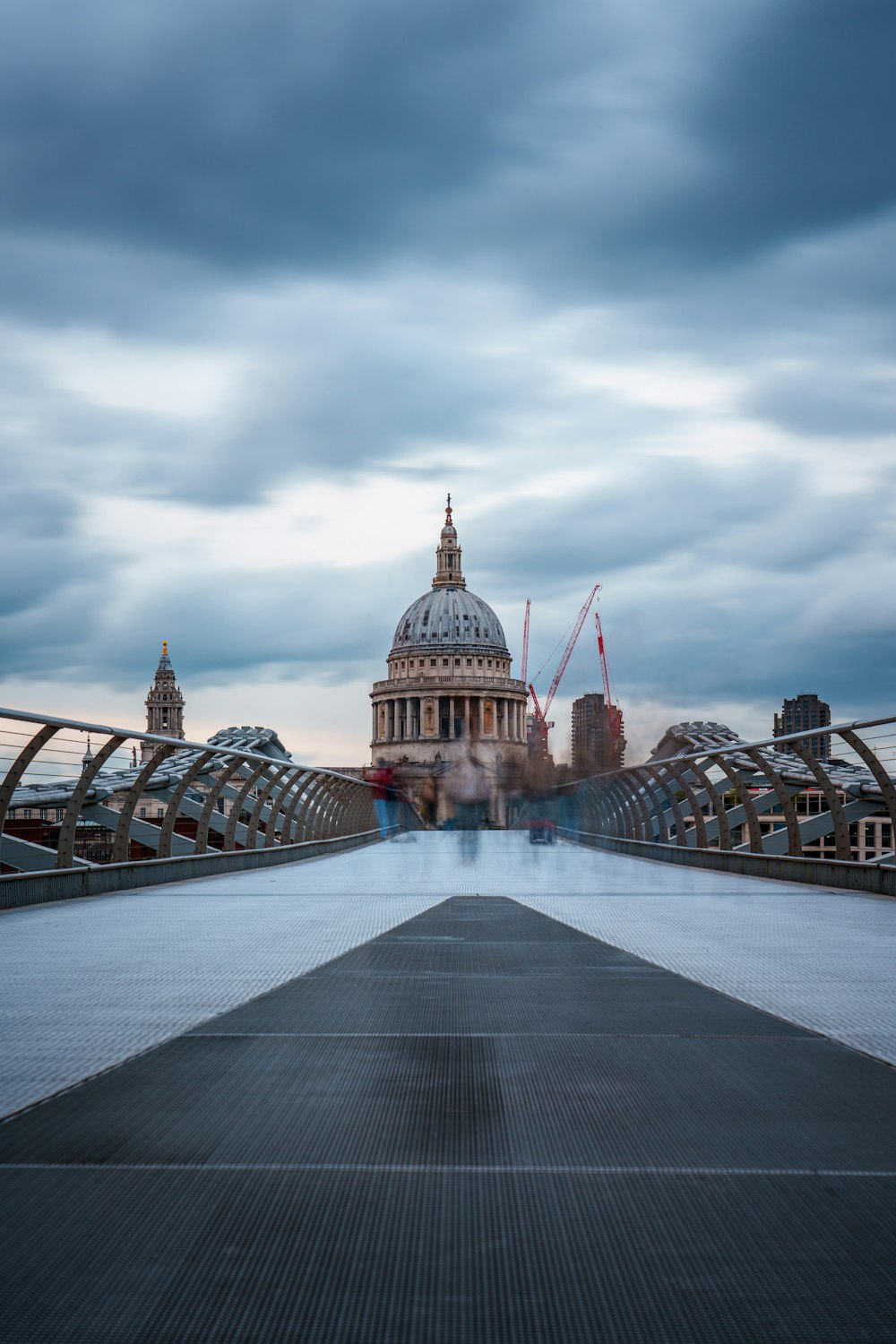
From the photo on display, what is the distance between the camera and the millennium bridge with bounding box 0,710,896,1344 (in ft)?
10.2

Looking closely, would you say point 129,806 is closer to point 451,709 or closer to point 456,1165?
point 456,1165

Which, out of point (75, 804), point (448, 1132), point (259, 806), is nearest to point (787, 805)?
point (75, 804)

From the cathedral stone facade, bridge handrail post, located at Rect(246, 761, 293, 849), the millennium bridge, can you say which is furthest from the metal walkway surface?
the cathedral stone facade

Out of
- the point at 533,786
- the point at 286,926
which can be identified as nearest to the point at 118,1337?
the point at 286,926

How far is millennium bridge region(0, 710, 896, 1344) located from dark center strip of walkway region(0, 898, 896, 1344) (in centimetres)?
1

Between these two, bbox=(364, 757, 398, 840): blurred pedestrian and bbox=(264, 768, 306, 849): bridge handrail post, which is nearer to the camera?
bbox=(264, 768, 306, 849): bridge handrail post

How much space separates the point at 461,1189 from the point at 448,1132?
637 mm

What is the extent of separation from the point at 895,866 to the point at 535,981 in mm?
7511

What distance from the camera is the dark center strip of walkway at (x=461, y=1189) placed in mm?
3061

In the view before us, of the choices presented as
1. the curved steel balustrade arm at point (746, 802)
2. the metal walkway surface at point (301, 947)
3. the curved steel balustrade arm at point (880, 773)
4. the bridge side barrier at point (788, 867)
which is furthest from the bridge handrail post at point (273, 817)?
the curved steel balustrade arm at point (880, 773)

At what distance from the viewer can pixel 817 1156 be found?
167 inches

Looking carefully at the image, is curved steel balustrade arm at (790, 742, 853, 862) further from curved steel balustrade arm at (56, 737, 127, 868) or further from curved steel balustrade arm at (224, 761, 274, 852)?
curved steel balustrade arm at (224, 761, 274, 852)

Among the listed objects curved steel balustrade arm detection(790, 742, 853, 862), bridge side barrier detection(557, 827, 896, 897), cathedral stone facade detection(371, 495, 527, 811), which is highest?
cathedral stone facade detection(371, 495, 527, 811)

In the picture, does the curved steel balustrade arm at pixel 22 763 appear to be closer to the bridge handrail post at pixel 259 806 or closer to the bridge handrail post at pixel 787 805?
the bridge handrail post at pixel 787 805
